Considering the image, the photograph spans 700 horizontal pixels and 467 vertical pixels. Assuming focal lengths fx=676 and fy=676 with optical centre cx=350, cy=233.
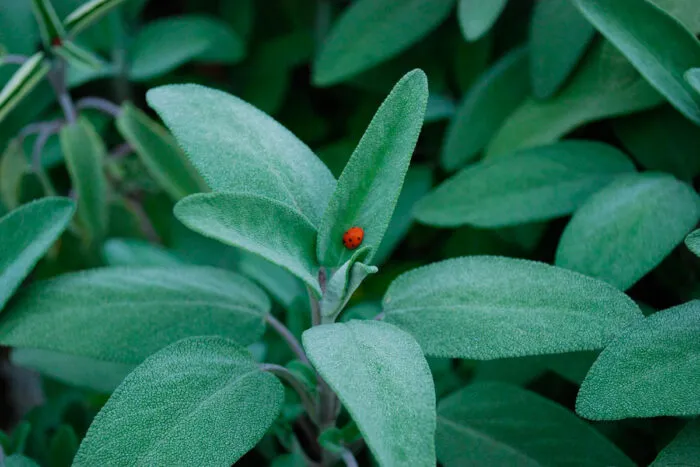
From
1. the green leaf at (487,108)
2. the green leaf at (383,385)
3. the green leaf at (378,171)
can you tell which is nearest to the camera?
the green leaf at (383,385)

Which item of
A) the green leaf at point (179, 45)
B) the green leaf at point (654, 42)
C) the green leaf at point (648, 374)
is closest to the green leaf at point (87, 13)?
the green leaf at point (179, 45)

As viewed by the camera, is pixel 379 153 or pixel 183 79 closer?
pixel 379 153

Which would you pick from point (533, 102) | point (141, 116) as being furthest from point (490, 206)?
point (141, 116)

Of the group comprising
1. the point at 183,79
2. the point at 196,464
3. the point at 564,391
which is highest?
the point at 183,79

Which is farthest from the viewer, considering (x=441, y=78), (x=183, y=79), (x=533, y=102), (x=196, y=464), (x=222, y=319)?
(x=183, y=79)

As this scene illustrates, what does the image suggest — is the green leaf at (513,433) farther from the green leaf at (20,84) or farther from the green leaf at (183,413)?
the green leaf at (20,84)

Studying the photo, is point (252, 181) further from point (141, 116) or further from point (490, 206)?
point (141, 116)
